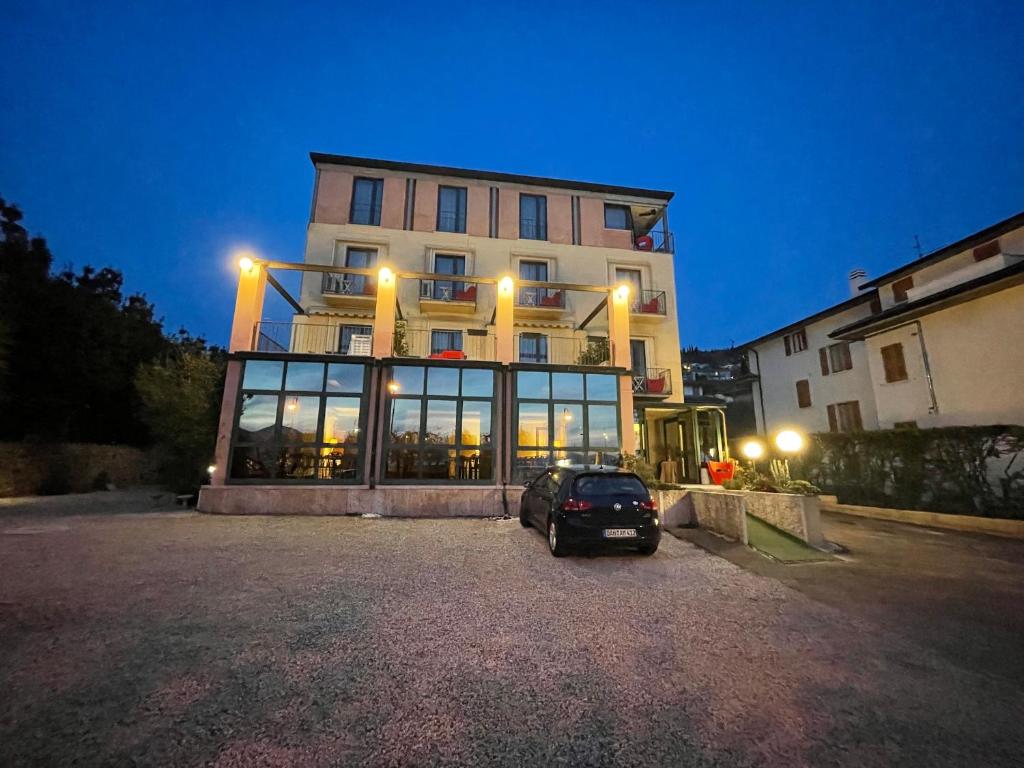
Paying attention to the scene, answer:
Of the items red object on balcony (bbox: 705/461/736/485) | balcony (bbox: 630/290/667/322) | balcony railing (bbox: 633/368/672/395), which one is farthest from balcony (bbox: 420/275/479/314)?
red object on balcony (bbox: 705/461/736/485)

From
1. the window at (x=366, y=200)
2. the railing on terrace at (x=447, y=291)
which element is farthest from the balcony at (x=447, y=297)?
the window at (x=366, y=200)

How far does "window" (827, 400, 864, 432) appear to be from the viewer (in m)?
17.5

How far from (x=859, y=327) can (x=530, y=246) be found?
1337cm

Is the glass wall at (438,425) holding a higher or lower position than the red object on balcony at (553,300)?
lower

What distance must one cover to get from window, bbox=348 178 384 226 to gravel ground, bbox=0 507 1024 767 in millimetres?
15962

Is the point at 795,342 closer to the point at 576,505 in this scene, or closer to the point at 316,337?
the point at 576,505

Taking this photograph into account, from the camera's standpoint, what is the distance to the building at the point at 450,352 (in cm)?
1047

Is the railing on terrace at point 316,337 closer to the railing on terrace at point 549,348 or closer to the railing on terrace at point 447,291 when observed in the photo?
the railing on terrace at point 447,291

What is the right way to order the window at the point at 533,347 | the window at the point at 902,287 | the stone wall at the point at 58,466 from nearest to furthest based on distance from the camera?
the stone wall at the point at 58,466, the window at the point at 902,287, the window at the point at 533,347

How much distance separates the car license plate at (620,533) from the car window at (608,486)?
0.52m

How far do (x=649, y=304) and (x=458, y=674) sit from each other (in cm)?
1717

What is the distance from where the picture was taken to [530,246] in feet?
62.2

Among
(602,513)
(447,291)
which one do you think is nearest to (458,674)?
(602,513)

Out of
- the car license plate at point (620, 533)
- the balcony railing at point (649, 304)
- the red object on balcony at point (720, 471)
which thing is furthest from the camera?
the balcony railing at point (649, 304)
